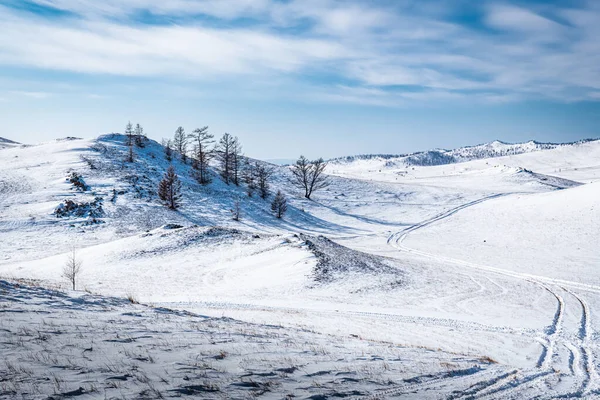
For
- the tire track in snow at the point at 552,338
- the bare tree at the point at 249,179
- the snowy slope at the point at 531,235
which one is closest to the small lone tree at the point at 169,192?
the bare tree at the point at 249,179

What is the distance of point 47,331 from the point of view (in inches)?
369

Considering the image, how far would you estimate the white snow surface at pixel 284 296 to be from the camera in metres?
8.28

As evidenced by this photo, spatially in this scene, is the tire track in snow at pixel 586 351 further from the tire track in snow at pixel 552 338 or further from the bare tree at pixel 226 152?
the bare tree at pixel 226 152

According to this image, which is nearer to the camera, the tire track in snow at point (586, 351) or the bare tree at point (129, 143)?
the tire track in snow at point (586, 351)

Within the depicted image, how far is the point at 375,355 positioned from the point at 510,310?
1386cm

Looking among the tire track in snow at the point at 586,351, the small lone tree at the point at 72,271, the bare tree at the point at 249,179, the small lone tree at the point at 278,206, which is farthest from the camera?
the bare tree at the point at 249,179

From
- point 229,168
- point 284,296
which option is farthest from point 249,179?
point 284,296

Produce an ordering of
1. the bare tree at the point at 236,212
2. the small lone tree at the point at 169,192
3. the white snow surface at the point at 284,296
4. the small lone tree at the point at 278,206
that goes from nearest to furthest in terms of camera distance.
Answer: the white snow surface at the point at 284,296 → the small lone tree at the point at 169,192 → the bare tree at the point at 236,212 → the small lone tree at the point at 278,206

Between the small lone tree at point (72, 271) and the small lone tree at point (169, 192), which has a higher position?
the small lone tree at point (169, 192)

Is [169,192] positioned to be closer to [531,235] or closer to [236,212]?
[236,212]

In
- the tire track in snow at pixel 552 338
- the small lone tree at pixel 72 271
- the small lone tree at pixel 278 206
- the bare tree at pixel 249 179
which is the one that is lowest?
the small lone tree at pixel 72 271

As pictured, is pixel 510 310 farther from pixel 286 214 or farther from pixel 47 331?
pixel 286 214

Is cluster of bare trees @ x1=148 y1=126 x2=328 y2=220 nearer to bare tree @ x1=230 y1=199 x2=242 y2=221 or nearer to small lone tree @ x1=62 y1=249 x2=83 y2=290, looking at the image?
bare tree @ x1=230 y1=199 x2=242 y2=221

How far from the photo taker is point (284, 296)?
22.9 meters
